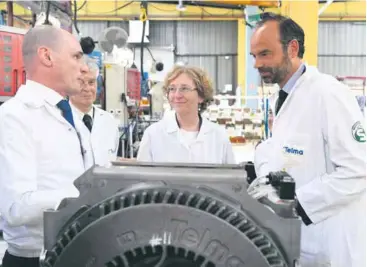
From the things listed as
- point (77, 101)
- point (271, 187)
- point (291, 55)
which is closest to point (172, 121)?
point (77, 101)

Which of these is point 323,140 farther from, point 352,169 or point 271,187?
point 271,187

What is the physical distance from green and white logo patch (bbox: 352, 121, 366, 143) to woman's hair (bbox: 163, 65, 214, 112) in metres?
0.96

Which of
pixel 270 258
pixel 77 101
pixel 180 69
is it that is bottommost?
pixel 270 258

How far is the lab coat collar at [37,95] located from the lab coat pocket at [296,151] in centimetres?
61

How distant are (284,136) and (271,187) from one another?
23.8 inches

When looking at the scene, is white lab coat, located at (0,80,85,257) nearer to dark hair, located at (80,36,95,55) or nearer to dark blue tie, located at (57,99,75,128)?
dark blue tie, located at (57,99,75,128)

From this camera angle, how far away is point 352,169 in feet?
3.53

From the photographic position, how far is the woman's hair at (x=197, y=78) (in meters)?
1.99

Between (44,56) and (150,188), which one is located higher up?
(44,56)

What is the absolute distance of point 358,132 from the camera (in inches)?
43.8

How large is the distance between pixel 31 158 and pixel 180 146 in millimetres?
1042

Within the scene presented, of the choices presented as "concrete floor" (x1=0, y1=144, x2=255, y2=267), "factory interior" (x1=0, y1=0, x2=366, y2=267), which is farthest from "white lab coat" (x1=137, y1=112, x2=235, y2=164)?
A: "concrete floor" (x1=0, y1=144, x2=255, y2=267)

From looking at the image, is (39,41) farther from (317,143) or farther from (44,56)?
(317,143)

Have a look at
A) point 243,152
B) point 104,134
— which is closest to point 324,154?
point 104,134
